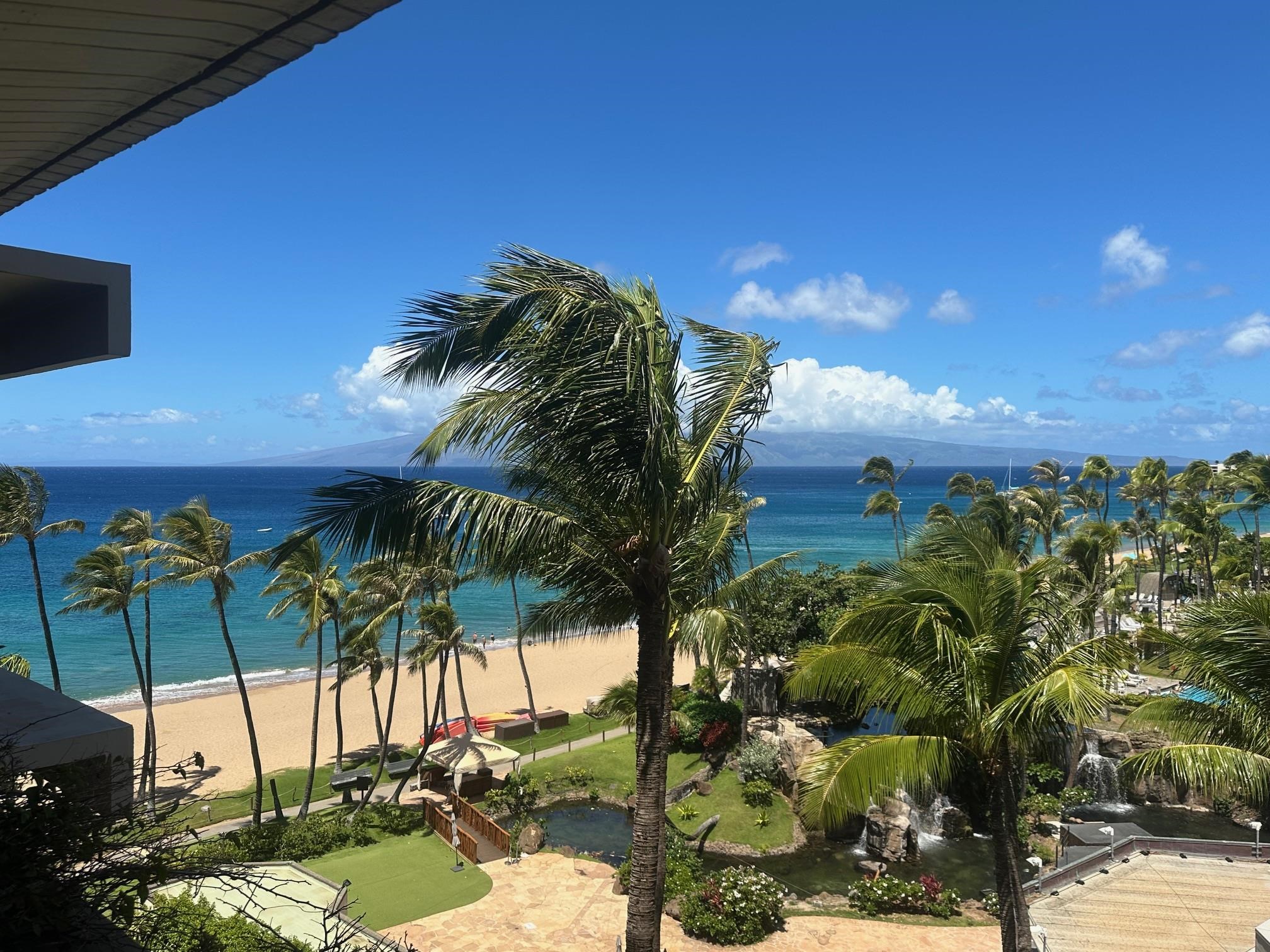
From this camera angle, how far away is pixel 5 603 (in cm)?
5528

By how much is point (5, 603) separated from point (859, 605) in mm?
65878

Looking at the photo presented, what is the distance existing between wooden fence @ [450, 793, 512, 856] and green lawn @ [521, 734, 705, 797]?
9.80ft

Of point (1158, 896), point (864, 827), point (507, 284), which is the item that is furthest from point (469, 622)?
point (507, 284)

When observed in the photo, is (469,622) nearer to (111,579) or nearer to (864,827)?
(111,579)

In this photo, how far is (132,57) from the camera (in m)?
2.88

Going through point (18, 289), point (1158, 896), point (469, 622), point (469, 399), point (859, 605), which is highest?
point (18, 289)

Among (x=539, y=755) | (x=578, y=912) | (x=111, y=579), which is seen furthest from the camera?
(x=539, y=755)

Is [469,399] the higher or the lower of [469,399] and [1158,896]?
the higher

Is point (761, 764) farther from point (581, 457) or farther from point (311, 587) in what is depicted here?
point (581, 457)

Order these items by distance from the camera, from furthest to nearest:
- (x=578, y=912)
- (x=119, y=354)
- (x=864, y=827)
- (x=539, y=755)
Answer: (x=539, y=755) < (x=864, y=827) < (x=578, y=912) < (x=119, y=354)

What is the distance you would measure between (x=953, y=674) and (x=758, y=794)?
12.7 metres

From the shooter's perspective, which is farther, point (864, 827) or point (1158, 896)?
point (864, 827)

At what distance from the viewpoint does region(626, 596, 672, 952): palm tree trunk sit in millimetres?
7355

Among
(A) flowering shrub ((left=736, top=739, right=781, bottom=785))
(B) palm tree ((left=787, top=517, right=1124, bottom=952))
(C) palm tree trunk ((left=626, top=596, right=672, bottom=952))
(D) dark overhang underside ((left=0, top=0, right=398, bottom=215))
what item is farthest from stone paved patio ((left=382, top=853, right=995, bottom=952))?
(D) dark overhang underside ((left=0, top=0, right=398, bottom=215))
